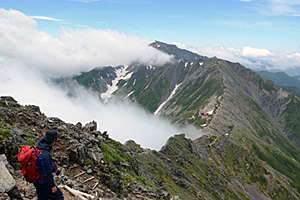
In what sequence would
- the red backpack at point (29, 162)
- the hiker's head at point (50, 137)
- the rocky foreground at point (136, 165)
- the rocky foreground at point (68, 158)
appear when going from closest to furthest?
the red backpack at point (29, 162) < the hiker's head at point (50, 137) < the rocky foreground at point (68, 158) < the rocky foreground at point (136, 165)

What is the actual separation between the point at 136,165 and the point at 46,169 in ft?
110

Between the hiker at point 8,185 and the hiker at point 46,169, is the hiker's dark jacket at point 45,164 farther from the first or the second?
the hiker at point 8,185

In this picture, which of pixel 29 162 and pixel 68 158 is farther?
pixel 68 158

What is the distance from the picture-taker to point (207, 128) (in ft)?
642

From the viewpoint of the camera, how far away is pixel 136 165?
4200 cm

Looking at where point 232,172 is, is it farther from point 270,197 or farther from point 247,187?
point 270,197

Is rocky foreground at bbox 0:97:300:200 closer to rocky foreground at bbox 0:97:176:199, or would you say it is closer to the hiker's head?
rocky foreground at bbox 0:97:176:199

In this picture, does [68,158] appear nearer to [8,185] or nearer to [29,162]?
[8,185]

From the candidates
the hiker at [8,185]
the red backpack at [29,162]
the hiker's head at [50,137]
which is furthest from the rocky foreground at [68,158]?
the hiker's head at [50,137]

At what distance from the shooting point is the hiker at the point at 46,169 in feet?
33.5

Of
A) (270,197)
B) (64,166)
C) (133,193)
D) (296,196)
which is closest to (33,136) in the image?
(64,166)

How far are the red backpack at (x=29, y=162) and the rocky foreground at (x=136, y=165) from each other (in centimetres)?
290

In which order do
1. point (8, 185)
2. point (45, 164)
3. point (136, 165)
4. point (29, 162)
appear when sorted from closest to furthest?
point (29, 162) < point (45, 164) < point (8, 185) < point (136, 165)

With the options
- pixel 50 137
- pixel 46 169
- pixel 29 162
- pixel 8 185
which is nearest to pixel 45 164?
pixel 46 169
